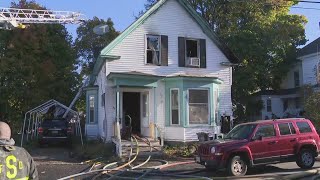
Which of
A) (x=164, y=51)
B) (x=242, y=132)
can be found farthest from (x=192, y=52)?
(x=242, y=132)

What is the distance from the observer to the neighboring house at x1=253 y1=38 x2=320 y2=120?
114ft

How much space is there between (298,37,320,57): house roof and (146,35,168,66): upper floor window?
17.0m

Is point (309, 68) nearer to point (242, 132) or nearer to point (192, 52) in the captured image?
point (192, 52)

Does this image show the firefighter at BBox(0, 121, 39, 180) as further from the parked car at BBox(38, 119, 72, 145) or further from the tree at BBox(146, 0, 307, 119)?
the tree at BBox(146, 0, 307, 119)

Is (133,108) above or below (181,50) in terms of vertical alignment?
below

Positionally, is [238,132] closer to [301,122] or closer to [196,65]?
[301,122]

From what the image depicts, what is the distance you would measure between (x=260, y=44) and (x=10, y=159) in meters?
31.7

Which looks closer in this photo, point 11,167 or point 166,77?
point 11,167

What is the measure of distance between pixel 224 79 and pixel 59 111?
11983 mm

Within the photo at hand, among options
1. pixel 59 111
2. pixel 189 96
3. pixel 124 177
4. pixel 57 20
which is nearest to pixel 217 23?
pixel 57 20

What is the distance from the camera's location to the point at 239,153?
1344 cm

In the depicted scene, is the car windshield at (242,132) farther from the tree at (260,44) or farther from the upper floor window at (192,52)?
the tree at (260,44)

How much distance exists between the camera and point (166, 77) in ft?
70.3

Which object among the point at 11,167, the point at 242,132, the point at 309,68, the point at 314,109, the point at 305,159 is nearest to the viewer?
the point at 11,167
